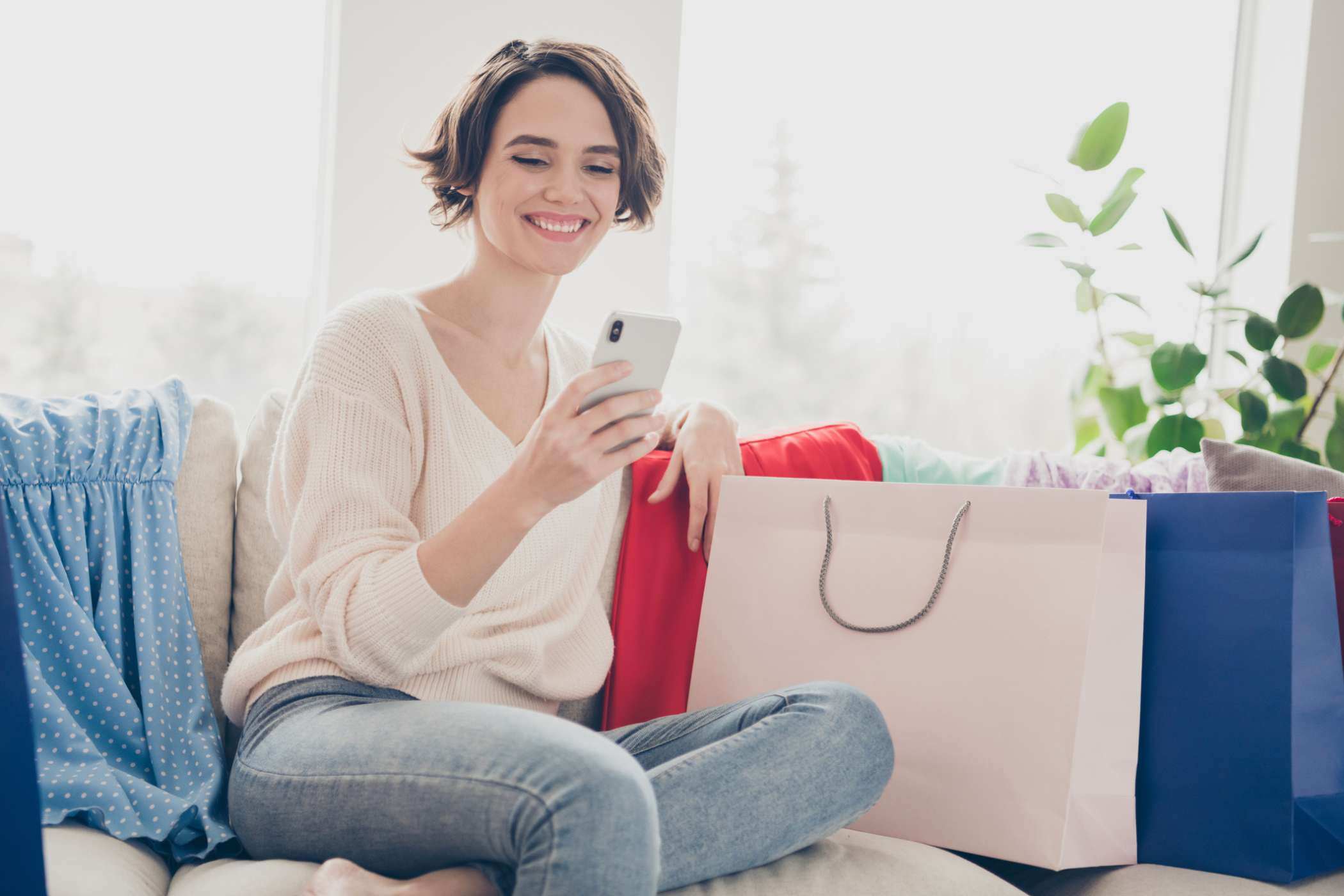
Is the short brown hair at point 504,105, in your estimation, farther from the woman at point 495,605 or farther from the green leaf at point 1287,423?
the green leaf at point 1287,423

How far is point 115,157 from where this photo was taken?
86.8 inches

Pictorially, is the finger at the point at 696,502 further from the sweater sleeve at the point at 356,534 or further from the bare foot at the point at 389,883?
the bare foot at the point at 389,883

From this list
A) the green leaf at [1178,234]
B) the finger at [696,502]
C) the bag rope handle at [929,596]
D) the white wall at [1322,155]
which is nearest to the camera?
the bag rope handle at [929,596]

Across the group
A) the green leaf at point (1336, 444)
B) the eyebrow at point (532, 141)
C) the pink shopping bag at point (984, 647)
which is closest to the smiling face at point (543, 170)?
the eyebrow at point (532, 141)

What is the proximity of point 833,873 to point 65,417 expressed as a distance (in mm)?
1166

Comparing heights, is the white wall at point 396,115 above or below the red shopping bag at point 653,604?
above

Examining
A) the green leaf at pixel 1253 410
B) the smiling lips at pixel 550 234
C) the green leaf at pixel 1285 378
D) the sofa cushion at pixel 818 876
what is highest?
the smiling lips at pixel 550 234

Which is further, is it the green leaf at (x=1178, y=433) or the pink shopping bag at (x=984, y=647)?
the green leaf at (x=1178, y=433)

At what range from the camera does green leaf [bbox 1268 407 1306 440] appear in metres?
2.21

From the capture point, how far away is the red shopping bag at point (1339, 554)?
126cm

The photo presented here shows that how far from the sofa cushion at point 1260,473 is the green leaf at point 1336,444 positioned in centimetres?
86

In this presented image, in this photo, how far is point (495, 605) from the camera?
1232 millimetres

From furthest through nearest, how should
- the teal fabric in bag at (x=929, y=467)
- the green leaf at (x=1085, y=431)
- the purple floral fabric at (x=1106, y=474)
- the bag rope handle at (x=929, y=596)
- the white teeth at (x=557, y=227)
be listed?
the green leaf at (x=1085, y=431) → the teal fabric in bag at (x=929, y=467) → the purple floral fabric at (x=1106, y=474) → the white teeth at (x=557, y=227) → the bag rope handle at (x=929, y=596)

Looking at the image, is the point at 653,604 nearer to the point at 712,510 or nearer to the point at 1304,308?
the point at 712,510
